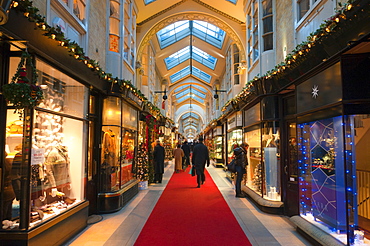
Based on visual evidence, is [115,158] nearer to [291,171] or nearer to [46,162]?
[46,162]

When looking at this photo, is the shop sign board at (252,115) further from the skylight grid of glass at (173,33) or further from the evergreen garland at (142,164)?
the skylight grid of glass at (173,33)

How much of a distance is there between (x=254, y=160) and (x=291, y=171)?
5.67 feet

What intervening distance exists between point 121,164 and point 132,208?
1204 mm

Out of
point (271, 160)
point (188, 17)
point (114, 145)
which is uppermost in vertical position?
point (188, 17)

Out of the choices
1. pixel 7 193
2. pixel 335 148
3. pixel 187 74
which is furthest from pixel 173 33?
pixel 7 193

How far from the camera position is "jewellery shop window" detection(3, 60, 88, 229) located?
339cm

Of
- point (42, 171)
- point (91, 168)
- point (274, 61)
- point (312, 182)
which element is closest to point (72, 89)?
point (42, 171)

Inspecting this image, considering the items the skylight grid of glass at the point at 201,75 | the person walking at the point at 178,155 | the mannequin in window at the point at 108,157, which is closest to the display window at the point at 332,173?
the mannequin in window at the point at 108,157

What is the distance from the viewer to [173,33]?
16625 mm

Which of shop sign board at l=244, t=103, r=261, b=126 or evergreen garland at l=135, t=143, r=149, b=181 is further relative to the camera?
evergreen garland at l=135, t=143, r=149, b=181

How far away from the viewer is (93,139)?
20.4 ft

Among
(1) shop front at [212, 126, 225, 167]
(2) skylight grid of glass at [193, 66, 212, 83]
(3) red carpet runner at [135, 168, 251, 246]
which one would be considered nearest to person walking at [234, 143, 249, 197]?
(3) red carpet runner at [135, 168, 251, 246]

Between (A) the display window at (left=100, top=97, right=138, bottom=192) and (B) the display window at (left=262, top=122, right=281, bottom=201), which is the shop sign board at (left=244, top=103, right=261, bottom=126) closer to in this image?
(B) the display window at (left=262, top=122, right=281, bottom=201)

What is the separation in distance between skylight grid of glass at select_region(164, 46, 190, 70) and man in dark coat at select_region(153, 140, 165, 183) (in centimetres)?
1146
